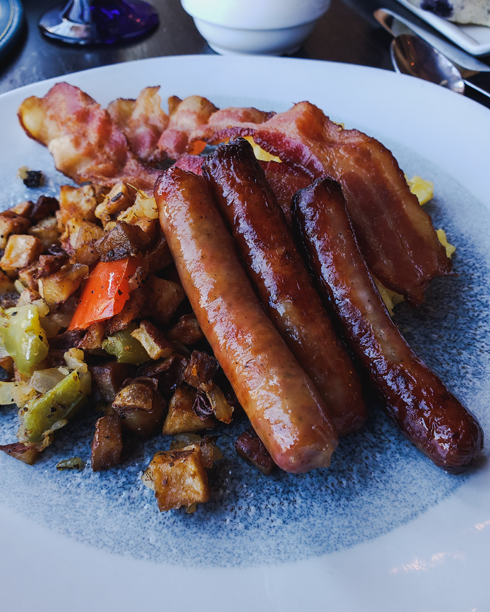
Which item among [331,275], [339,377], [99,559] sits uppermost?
[331,275]

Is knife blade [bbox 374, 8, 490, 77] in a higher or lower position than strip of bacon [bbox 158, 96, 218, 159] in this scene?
higher

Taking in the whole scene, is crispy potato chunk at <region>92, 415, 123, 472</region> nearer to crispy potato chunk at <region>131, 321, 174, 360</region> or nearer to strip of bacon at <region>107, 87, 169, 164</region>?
crispy potato chunk at <region>131, 321, 174, 360</region>

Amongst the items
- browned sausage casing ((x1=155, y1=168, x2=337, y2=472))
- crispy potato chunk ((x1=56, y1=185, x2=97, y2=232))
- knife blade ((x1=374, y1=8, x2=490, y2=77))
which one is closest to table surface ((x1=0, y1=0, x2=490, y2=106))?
knife blade ((x1=374, y1=8, x2=490, y2=77))

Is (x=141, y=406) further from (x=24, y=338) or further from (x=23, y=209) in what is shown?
(x=23, y=209)

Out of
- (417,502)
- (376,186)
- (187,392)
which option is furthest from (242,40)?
(417,502)

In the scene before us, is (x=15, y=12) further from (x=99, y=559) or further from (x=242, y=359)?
(x=99, y=559)

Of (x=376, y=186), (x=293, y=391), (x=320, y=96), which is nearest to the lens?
(x=293, y=391)
